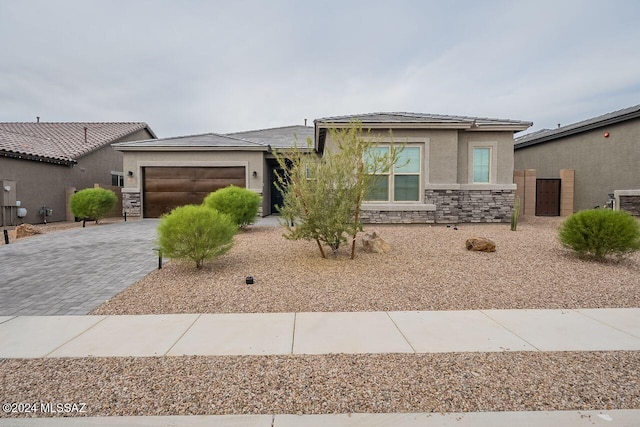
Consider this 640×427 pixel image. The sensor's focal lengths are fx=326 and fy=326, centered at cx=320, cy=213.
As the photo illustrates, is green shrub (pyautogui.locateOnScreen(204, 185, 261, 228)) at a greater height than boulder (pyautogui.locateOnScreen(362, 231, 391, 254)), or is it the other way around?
green shrub (pyautogui.locateOnScreen(204, 185, 261, 228))

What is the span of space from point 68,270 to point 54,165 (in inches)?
517

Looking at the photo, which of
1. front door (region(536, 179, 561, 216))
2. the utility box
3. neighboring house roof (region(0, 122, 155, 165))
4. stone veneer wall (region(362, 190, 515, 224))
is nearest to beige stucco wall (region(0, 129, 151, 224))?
the utility box

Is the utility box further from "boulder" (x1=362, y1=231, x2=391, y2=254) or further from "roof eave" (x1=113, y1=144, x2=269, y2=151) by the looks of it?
"boulder" (x1=362, y1=231, x2=391, y2=254)

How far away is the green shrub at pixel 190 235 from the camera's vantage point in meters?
6.23

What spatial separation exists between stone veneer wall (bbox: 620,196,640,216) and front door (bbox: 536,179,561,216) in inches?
108

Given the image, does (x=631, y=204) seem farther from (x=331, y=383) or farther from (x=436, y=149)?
(x=331, y=383)

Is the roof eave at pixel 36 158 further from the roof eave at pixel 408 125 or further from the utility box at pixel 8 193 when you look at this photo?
the roof eave at pixel 408 125

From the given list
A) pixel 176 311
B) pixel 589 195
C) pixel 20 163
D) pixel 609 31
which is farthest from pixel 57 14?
pixel 589 195

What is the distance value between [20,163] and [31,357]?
1593cm

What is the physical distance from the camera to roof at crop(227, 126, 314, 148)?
63.6ft

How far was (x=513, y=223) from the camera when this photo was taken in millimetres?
11250

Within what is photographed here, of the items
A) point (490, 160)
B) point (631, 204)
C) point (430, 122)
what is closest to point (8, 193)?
point (430, 122)

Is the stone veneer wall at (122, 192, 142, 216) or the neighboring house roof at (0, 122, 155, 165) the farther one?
the stone veneer wall at (122, 192, 142, 216)

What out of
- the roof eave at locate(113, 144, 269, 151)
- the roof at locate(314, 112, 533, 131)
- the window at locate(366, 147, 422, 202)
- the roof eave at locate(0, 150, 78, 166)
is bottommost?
the window at locate(366, 147, 422, 202)
